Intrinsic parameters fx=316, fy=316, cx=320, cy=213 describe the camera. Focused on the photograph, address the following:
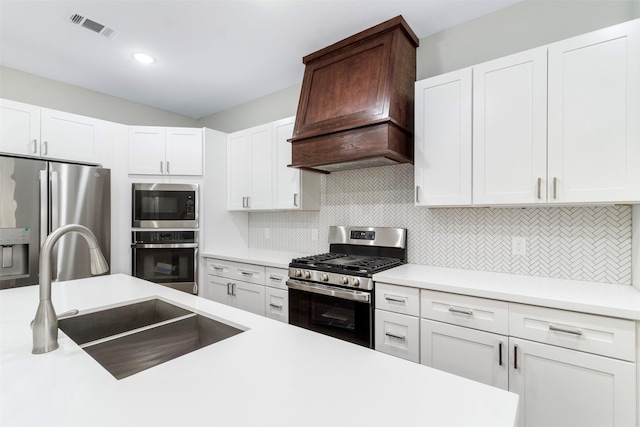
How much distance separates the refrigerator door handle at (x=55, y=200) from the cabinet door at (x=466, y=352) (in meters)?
3.03

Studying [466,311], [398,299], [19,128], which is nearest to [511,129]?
[466,311]

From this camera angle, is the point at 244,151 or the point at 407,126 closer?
the point at 407,126

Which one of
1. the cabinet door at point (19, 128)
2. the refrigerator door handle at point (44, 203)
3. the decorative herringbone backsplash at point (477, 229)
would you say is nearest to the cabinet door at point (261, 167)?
the decorative herringbone backsplash at point (477, 229)

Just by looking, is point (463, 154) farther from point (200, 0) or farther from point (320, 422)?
point (200, 0)

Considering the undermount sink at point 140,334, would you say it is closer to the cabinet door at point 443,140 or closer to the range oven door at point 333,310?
the range oven door at point 333,310

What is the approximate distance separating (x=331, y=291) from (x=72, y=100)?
11.2 ft

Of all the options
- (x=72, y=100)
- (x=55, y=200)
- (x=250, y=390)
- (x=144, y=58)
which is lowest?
(x=250, y=390)

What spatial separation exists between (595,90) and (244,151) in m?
2.90

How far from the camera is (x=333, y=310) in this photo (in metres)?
2.24

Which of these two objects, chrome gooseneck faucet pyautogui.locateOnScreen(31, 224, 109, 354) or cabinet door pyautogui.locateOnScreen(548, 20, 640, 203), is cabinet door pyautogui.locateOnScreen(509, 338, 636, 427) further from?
chrome gooseneck faucet pyautogui.locateOnScreen(31, 224, 109, 354)

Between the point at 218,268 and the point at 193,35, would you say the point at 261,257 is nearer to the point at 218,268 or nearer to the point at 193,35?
the point at 218,268

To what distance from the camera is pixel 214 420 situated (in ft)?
2.17

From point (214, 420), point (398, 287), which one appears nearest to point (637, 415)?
point (398, 287)

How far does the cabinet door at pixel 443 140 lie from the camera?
6.70 feet
